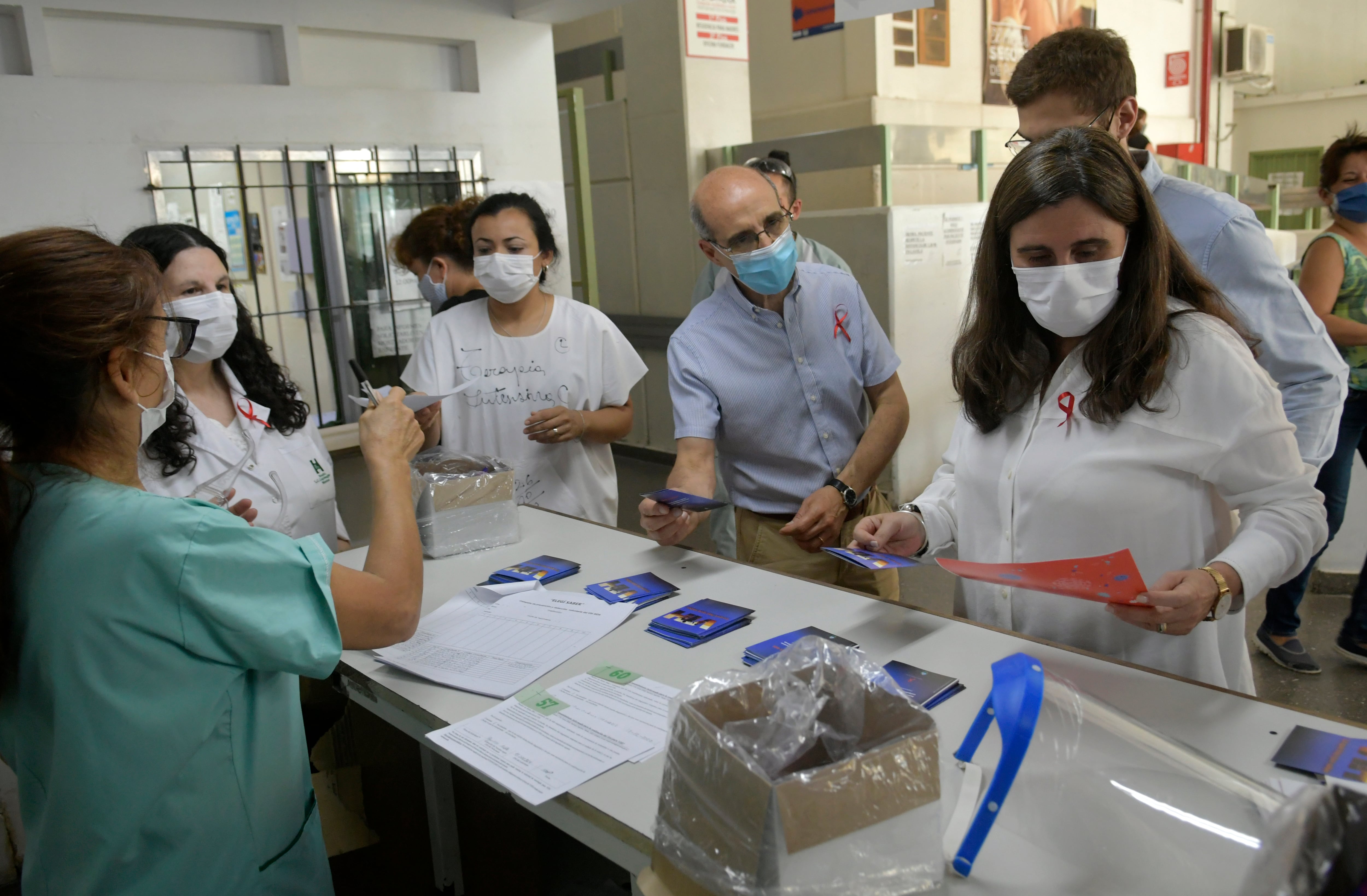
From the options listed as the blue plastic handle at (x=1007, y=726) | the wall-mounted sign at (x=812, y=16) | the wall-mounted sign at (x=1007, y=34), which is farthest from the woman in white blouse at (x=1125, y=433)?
the wall-mounted sign at (x=1007, y=34)

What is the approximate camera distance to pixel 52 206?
8.31 ft

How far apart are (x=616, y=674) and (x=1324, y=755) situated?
36.3 inches

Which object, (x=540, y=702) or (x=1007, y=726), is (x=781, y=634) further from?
(x=1007, y=726)

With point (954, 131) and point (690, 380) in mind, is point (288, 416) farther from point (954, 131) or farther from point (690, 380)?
point (954, 131)

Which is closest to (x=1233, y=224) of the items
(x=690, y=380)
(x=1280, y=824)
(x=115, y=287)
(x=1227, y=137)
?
(x=690, y=380)

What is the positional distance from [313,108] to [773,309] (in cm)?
171

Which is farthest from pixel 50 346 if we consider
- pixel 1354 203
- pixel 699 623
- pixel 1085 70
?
pixel 1354 203

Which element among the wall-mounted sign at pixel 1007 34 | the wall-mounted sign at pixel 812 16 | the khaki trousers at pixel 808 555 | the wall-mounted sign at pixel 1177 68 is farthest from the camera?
the wall-mounted sign at pixel 1177 68

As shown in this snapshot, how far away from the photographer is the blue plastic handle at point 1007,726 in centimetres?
85

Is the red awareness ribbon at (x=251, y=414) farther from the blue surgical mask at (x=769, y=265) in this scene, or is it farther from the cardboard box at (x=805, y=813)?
the cardboard box at (x=805, y=813)

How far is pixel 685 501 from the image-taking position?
1884mm

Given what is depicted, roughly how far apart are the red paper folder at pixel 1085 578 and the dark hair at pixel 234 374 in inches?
63.4

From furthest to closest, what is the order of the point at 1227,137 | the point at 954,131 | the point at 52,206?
the point at 1227,137, the point at 954,131, the point at 52,206

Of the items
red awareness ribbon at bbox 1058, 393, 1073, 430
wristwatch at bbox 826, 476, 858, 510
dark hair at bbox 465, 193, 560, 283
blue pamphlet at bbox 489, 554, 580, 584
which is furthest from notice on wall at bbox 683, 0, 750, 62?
red awareness ribbon at bbox 1058, 393, 1073, 430
